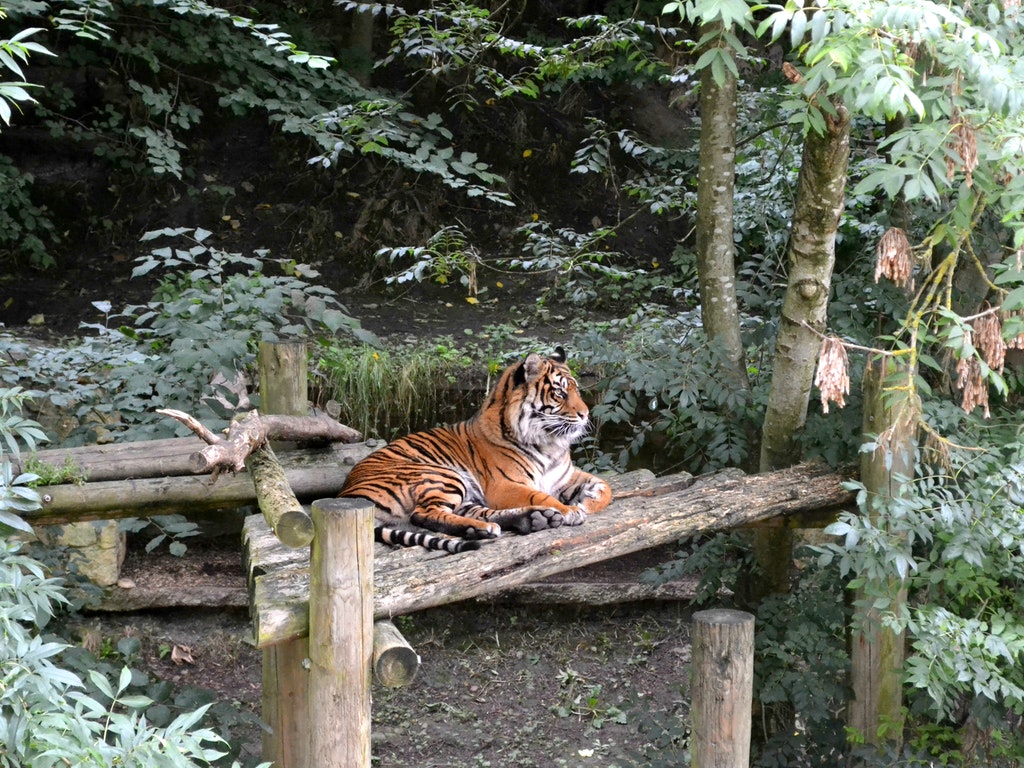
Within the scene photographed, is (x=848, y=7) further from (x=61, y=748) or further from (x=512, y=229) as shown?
(x=512, y=229)

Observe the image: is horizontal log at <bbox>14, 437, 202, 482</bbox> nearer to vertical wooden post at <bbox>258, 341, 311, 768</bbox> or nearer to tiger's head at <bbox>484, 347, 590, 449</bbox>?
vertical wooden post at <bbox>258, 341, 311, 768</bbox>

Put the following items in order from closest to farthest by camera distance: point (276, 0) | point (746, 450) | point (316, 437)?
point (316, 437), point (746, 450), point (276, 0)

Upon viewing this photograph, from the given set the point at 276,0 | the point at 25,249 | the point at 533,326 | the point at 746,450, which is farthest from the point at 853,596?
the point at 276,0

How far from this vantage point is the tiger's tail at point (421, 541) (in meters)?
3.65

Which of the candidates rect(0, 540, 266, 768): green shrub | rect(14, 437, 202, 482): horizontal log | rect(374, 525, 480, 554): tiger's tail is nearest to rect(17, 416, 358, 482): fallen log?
rect(14, 437, 202, 482): horizontal log

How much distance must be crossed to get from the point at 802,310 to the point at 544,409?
109 centimetres

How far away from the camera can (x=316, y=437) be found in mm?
4648

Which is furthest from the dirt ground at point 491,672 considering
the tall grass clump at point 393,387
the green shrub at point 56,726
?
the green shrub at point 56,726

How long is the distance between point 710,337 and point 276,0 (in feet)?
20.0

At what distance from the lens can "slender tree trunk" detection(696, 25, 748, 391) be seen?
498cm

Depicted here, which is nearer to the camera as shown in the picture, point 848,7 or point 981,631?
point 848,7

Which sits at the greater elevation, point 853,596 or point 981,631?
→ point 981,631

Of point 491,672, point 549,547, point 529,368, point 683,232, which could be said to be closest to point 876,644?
point 549,547

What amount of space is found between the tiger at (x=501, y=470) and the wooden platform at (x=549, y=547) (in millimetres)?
132
